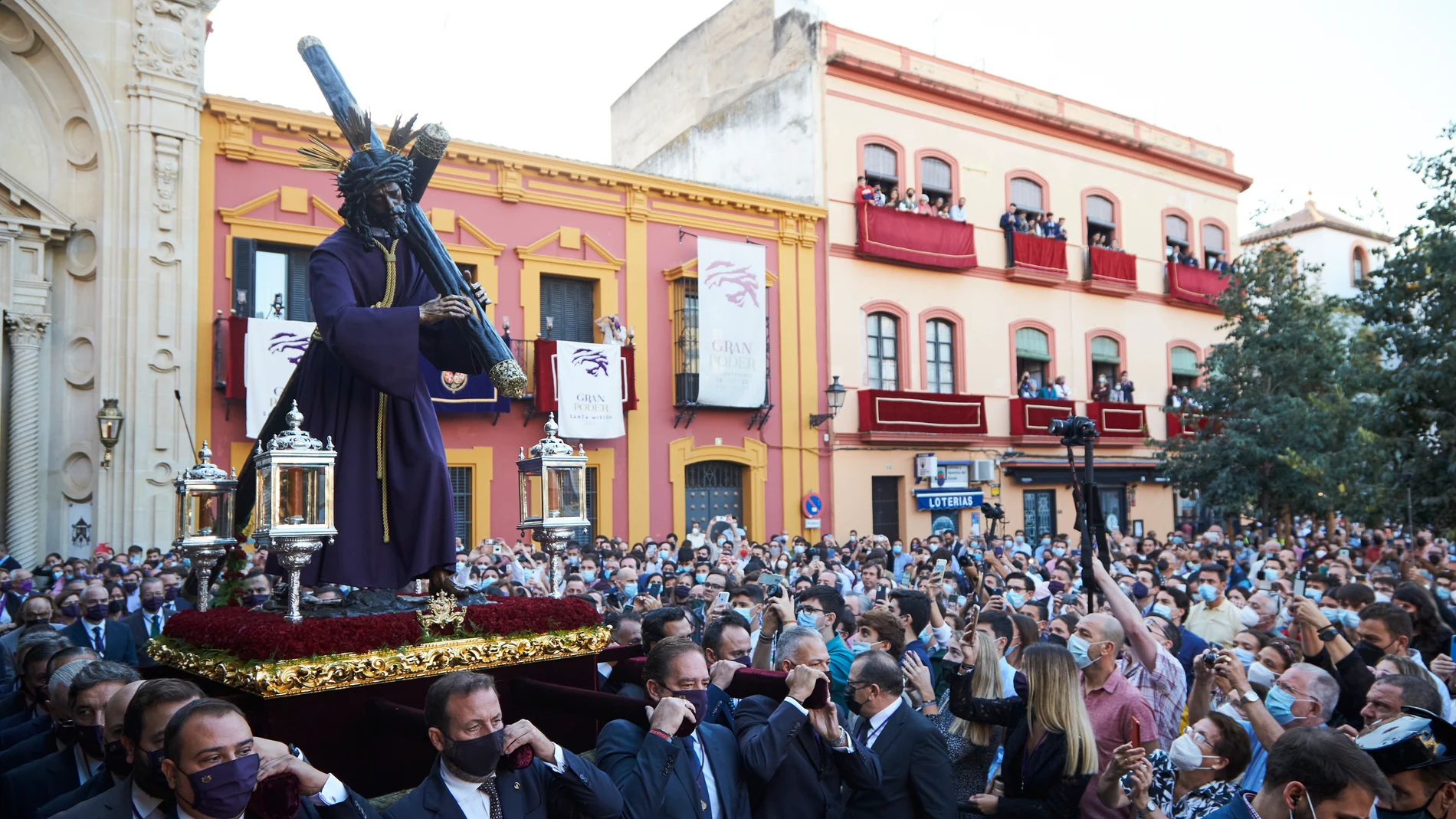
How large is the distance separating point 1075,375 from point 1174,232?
577cm

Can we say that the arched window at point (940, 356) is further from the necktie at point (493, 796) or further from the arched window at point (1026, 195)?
the necktie at point (493, 796)

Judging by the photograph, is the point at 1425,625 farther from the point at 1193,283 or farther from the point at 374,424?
the point at 1193,283

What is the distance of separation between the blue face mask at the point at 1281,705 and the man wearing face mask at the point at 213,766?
3768mm

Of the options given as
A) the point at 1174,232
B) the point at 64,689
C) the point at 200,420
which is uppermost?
the point at 1174,232

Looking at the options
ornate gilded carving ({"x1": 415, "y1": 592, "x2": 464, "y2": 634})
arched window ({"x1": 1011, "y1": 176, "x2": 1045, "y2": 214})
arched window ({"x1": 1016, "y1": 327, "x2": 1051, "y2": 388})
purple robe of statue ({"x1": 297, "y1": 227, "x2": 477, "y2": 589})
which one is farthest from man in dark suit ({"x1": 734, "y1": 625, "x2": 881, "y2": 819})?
arched window ({"x1": 1011, "y1": 176, "x2": 1045, "y2": 214})

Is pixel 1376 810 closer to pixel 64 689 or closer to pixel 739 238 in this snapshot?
pixel 64 689

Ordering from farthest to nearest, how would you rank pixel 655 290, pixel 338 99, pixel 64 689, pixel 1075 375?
pixel 1075 375 < pixel 655 290 < pixel 338 99 < pixel 64 689

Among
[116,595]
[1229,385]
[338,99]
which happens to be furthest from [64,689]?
[1229,385]

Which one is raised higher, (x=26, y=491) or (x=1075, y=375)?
(x=1075, y=375)

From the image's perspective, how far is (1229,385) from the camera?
22359mm

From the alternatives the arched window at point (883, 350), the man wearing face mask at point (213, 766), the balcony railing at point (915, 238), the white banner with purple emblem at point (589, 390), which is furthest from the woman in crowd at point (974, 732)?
the balcony railing at point (915, 238)

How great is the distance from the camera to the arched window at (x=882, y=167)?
882 inches

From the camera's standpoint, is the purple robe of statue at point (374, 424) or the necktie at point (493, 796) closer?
the necktie at point (493, 796)

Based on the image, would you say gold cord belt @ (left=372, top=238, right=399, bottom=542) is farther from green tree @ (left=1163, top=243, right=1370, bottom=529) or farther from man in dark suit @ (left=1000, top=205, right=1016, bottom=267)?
man in dark suit @ (left=1000, top=205, right=1016, bottom=267)
